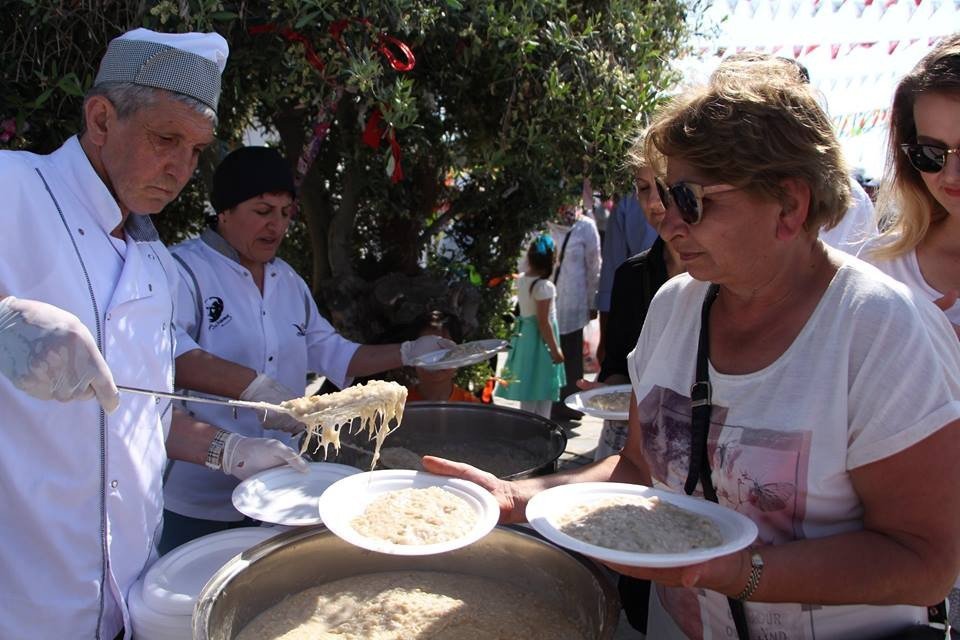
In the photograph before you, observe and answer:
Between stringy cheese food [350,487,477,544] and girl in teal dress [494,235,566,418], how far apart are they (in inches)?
151

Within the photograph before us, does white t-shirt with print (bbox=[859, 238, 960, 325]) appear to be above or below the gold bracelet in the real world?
above

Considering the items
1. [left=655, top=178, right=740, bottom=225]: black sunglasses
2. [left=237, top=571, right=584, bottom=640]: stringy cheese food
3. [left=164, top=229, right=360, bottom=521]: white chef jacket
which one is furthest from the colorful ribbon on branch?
[left=237, top=571, right=584, bottom=640]: stringy cheese food

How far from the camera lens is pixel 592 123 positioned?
2576mm

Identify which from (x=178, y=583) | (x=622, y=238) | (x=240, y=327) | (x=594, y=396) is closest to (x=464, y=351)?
(x=594, y=396)

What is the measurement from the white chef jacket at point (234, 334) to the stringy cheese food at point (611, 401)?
952 mm

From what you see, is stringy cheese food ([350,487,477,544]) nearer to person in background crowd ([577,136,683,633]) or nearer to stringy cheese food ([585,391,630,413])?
stringy cheese food ([585,391,630,413])

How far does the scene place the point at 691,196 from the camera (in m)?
1.29

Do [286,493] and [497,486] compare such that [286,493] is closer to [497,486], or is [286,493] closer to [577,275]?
[497,486]

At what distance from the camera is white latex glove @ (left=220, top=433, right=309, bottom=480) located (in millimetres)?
1834

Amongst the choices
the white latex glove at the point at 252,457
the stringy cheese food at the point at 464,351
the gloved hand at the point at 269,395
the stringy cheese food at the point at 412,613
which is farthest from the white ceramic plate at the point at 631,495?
the stringy cheese food at the point at 464,351

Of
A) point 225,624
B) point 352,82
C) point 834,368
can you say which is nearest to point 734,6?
point 352,82

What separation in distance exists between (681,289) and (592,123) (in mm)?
1207

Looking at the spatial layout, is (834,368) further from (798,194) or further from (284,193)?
(284,193)

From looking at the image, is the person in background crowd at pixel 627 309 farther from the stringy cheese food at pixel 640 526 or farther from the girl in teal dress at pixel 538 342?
the girl in teal dress at pixel 538 342
